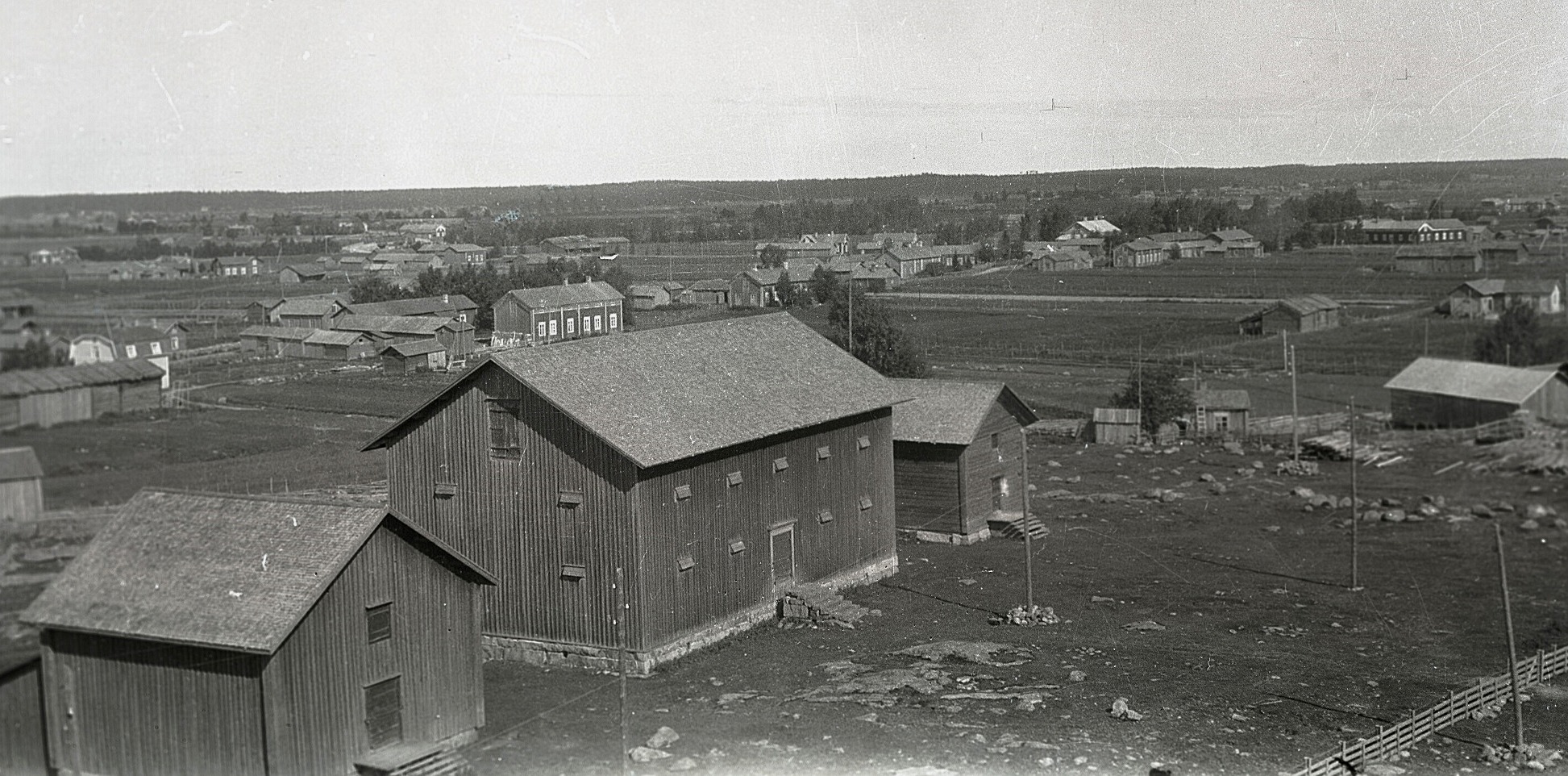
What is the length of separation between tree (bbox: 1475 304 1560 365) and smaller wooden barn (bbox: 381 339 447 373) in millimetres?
42722

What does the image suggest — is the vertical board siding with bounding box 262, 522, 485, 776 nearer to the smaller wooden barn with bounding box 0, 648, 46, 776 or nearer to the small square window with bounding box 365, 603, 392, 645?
the small square window with bounding box 365, 603, 392, 645

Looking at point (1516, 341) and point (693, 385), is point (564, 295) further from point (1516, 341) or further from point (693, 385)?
point (1516, 341)

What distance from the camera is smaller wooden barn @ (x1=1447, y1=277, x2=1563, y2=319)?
181ft

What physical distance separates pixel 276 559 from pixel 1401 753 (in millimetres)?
19882

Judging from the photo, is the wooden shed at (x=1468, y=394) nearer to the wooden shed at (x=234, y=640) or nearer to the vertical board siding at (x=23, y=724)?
the wooden shed at (x=234, y=640)

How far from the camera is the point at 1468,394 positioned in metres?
53.2

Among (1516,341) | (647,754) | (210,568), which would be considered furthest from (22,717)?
(1516,341)

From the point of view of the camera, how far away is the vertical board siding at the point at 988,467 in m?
43.9

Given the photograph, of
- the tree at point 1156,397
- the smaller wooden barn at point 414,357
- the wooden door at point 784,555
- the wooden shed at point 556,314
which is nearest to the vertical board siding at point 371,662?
the wooden door at point 784,555

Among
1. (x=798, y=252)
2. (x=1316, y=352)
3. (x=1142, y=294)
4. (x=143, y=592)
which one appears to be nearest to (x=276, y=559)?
(x=143, y=592)

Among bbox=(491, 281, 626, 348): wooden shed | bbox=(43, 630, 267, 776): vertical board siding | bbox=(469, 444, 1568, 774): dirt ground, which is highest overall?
bbox=(491, 281, 626, 348): wooden shed

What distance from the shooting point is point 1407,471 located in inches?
2142

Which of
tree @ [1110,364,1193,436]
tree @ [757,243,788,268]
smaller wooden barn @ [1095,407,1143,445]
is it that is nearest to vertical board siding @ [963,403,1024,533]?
tree @ [757,243,788,268]

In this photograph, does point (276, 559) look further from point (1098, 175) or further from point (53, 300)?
point (1098, 175)
